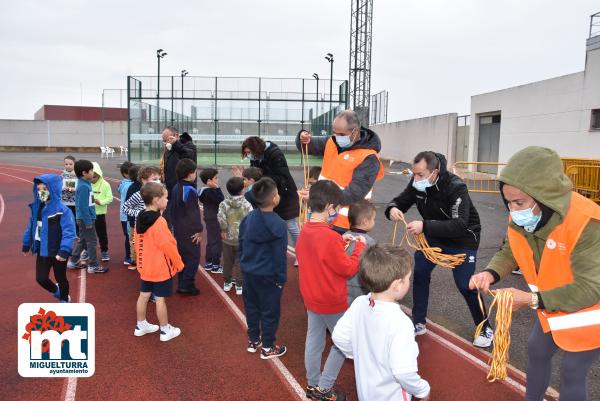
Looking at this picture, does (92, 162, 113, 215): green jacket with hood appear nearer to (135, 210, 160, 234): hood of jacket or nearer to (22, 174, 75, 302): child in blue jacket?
(22, 174, 75, 302): child in blue jacket

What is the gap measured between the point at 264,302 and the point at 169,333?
126 centimetres

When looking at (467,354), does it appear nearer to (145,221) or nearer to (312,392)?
(312,392)

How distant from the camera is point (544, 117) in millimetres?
20297

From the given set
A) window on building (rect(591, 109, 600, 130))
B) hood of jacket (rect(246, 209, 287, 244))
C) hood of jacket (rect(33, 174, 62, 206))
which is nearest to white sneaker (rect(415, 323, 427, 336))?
hood of jacket (rect(246, 209, 287, 244))

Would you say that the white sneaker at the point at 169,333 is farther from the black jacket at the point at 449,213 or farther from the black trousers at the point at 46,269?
the black jacket at the point at 449,213

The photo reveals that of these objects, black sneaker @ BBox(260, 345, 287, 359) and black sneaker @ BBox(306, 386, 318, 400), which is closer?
black sneaker @ BBox(306, 386, 318, 400)

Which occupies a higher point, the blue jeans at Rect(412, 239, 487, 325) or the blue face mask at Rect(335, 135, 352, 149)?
the blue face mask at Rect(335, 135, 352, 149)

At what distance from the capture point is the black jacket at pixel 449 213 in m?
4.18

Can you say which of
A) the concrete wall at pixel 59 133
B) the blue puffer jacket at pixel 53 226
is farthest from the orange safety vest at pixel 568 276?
the concrete wall at pixel 59 133

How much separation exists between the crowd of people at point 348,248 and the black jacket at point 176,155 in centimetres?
2

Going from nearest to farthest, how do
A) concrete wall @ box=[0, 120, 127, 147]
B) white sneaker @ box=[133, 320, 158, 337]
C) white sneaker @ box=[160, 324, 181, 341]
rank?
white sneaker @ box=[160, 324, 181, 341]
white sneaker @ box=[133, 320, 158, 337]
concrete wall @ box=[0, 120, 127, 147]

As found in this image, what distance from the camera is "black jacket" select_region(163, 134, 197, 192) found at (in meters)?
6.73

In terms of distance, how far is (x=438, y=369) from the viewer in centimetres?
412

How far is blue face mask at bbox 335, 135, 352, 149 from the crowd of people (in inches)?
0.6
